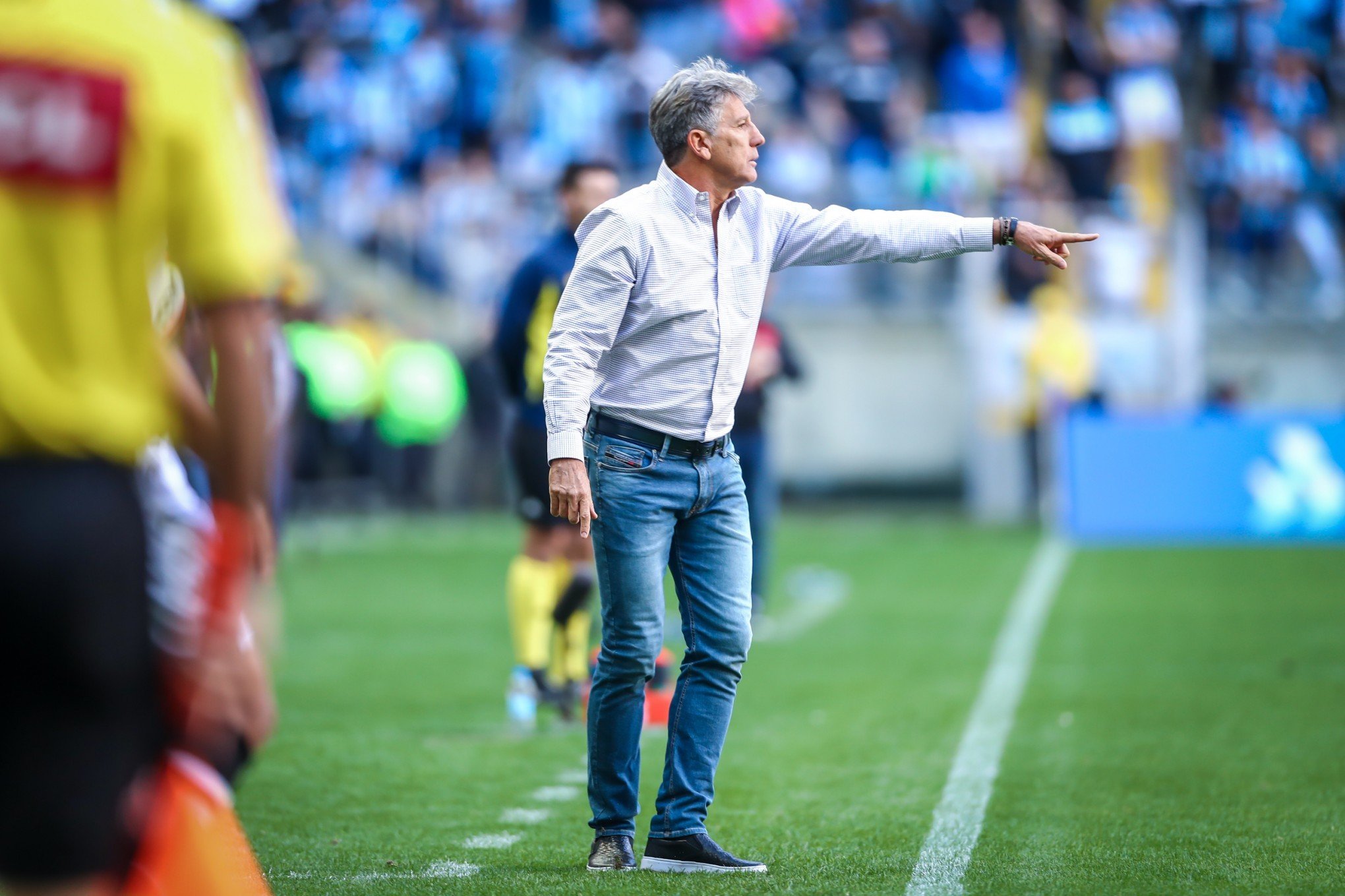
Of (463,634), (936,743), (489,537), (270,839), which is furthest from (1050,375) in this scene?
(270,839)

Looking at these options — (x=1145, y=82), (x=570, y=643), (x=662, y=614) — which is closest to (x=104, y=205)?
(x=662, y=614)

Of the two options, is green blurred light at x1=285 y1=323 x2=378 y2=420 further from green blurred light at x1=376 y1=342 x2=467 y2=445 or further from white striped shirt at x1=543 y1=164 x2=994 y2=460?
white striped shirt at x1=543 y1=164 x2=994 y2=460

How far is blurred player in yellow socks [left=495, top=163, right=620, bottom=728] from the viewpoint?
7.74 m

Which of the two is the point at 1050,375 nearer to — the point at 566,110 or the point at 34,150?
the point at 566,110

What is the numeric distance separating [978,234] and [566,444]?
1264 mm

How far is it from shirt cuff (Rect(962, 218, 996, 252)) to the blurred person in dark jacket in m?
5.33

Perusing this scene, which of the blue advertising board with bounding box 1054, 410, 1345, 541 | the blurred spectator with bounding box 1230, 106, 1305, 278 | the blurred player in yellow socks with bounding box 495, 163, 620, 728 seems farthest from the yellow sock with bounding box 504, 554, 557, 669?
the blurred spectator with bounding box 1230, 106, 1305, 278

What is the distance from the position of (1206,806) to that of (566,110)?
1835 cm

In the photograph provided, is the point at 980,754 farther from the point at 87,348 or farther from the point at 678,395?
the point at 87,348

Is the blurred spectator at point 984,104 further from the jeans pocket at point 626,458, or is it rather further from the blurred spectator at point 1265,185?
the jeans pocket at point 626,458


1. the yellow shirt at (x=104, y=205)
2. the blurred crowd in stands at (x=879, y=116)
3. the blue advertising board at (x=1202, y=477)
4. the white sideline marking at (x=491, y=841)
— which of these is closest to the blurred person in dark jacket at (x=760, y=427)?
the white sideline marking at (x=491, y=841)

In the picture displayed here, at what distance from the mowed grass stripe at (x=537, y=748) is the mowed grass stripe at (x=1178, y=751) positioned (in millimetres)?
390

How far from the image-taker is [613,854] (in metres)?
4.89

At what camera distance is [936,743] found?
713 cm
